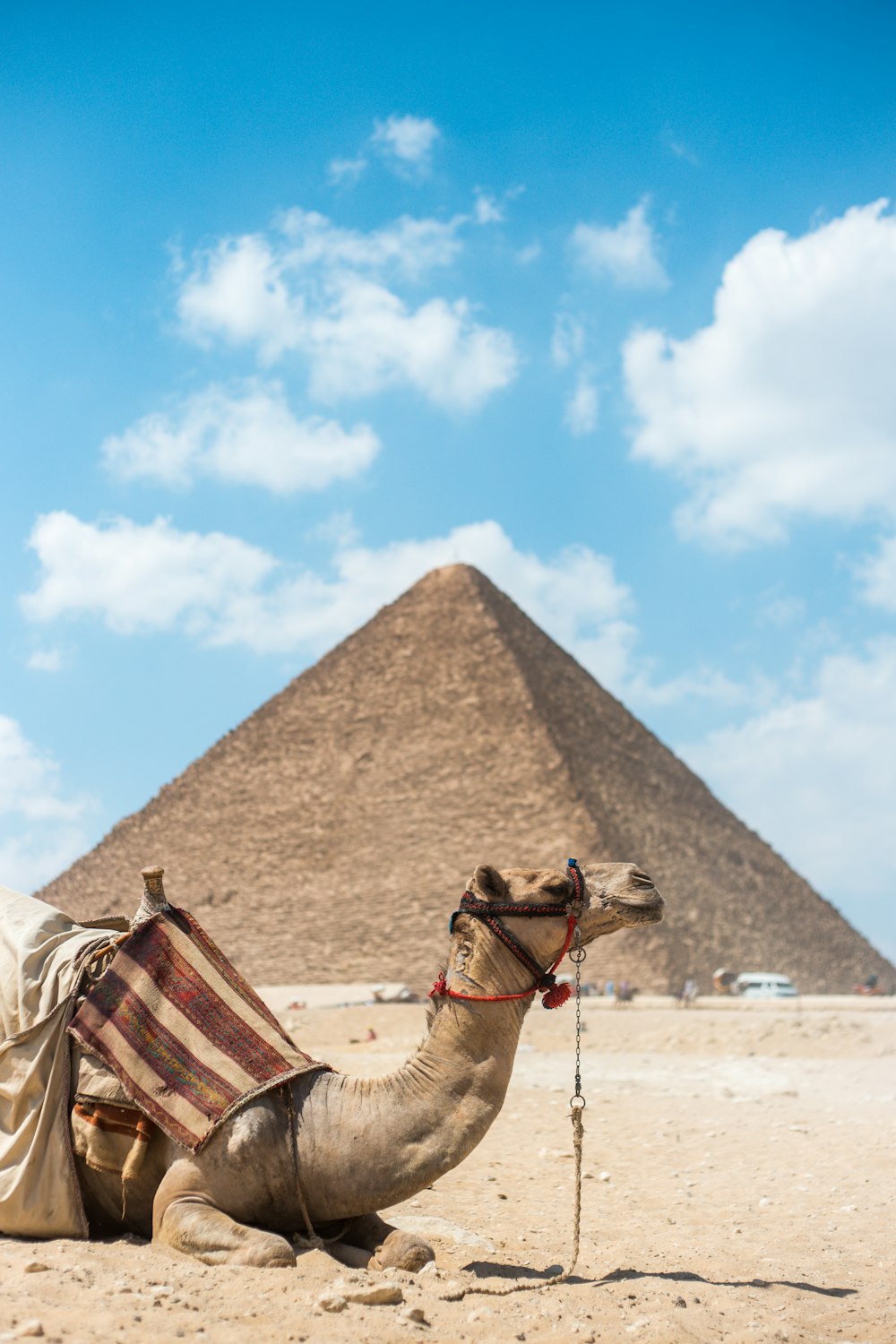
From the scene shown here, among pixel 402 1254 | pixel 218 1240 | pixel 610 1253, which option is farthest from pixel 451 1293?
pixel 610 1253

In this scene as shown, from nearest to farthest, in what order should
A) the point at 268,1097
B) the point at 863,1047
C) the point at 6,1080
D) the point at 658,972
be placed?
the point at 268,1097, the point at 6,1080, the point at 863,1047, the point at 658,972

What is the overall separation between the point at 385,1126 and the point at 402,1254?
373 mm

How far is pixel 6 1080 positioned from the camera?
4156 millimetres

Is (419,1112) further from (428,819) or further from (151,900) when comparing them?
(428,819)

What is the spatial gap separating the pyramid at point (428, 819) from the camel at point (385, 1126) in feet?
166

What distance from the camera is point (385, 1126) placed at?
3.72 m

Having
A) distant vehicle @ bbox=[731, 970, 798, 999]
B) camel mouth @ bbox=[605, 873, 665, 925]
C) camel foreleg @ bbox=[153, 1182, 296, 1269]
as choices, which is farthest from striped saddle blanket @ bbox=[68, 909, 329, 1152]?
distant vehicle @ bbox=[731, 970, 798, 999]

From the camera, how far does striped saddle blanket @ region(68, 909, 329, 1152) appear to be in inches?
150

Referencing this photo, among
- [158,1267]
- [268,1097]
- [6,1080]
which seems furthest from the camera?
[6,1080]

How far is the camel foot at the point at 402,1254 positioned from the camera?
12.5 ft

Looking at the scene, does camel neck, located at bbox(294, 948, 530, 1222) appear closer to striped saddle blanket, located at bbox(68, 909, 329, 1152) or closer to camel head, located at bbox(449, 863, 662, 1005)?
camel head, located at bbox(449, 863, 662, 1005)

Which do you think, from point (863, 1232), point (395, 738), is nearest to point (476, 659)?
point (395, 738)

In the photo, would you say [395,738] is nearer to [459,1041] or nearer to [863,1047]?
[863,1047]

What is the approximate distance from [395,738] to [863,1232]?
69.3 meters
